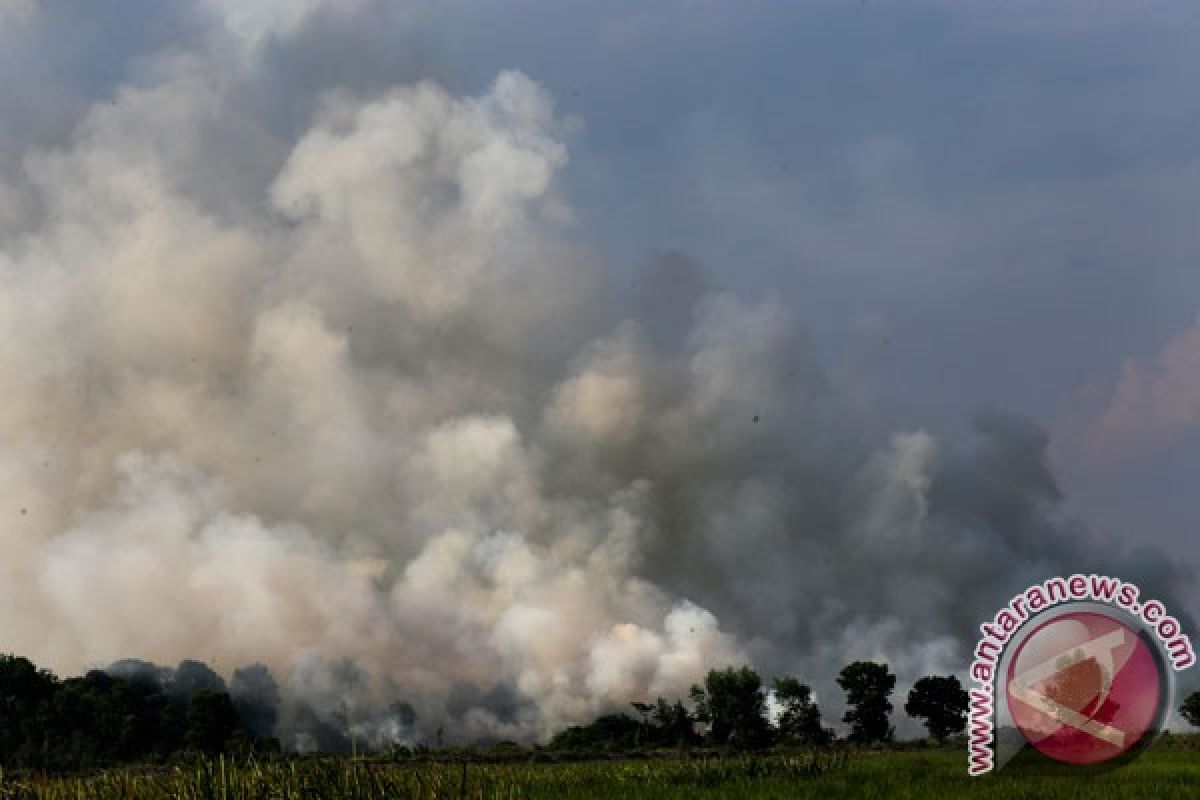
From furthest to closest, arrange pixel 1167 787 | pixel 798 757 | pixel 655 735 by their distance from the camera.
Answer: pixel 655 735, pixel 798 757, pixel 1167 787

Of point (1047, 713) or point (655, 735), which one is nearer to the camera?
point (1047, 713)

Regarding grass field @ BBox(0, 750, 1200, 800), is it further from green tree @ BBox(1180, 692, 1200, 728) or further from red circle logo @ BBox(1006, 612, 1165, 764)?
green tree @ BBox(1180, 692, 1200, 728)

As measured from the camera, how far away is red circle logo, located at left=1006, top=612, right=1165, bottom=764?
34375mm

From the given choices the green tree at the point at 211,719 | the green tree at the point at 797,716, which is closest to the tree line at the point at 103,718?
the green tree at the point at 211,719

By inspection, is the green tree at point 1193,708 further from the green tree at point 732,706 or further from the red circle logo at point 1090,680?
the red circle logo at point 1090,680

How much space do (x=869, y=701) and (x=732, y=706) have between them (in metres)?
26.4

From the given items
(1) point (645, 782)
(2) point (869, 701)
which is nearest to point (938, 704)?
(2) point (869, 701)

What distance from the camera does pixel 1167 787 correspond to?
38.3 m

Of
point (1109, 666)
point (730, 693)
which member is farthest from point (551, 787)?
point (730, 693)

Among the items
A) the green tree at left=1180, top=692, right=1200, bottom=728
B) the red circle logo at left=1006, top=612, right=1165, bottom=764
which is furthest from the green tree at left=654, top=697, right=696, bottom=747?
the red circle logo at left=1006, top=612, right=1165, bottom=764

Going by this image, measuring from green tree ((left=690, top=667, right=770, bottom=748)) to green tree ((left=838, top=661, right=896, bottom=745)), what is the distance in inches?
706

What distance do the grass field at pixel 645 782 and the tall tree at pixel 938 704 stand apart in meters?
92.2

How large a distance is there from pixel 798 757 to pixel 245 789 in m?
37.4

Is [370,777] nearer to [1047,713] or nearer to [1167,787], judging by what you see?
[1047,713]
